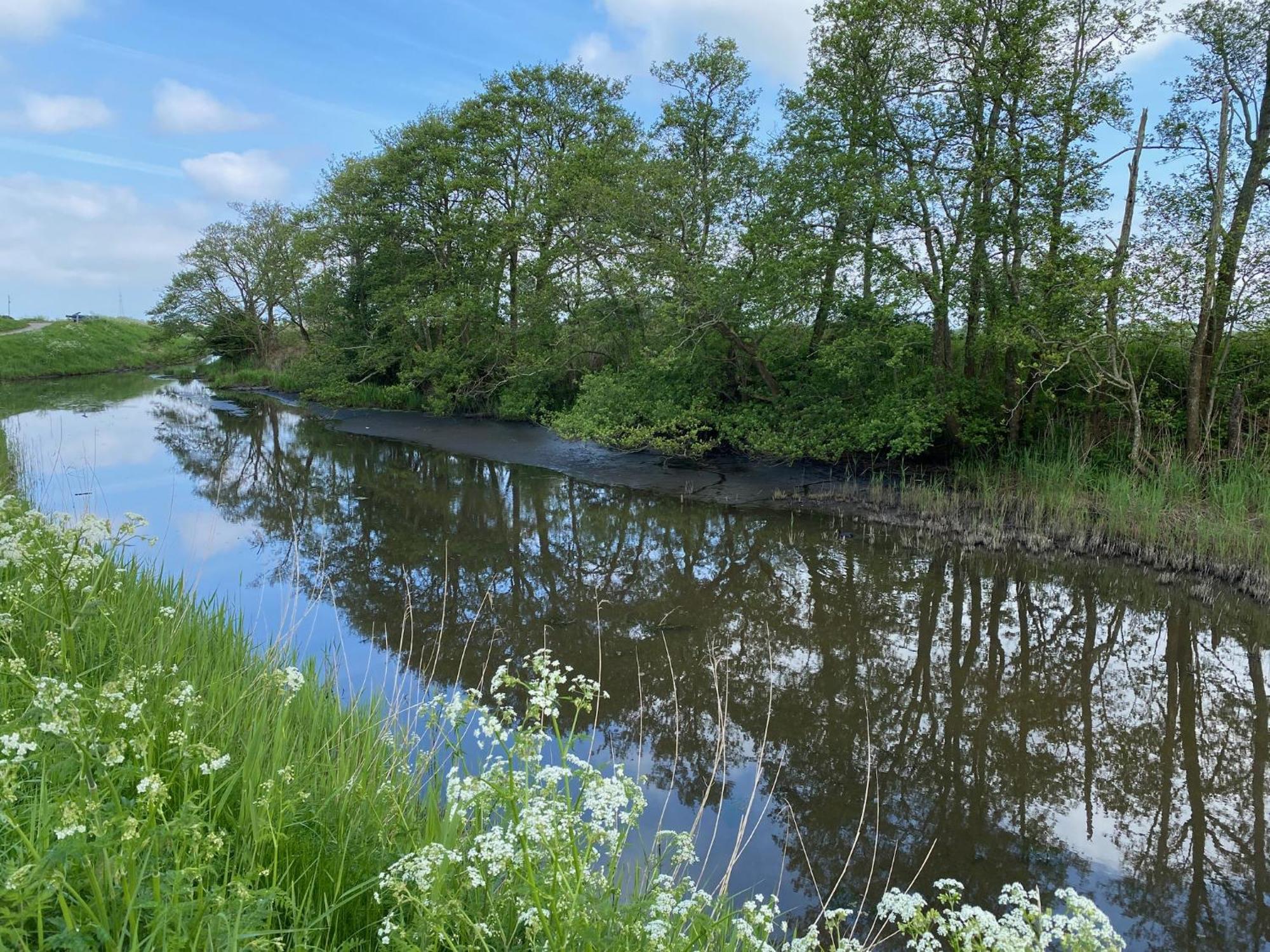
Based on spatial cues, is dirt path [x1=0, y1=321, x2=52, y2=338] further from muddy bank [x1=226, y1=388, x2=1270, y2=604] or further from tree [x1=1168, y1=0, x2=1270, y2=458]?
tree [x1=1168, y1=0, x2=1270, y2=458]

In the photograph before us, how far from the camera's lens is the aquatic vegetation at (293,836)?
169 centimetres

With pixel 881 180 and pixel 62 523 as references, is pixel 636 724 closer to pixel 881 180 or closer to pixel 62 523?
pixel 62 523

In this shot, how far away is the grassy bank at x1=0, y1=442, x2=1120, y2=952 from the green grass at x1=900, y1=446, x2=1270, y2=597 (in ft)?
22.7

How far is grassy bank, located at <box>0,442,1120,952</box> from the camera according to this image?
169cm

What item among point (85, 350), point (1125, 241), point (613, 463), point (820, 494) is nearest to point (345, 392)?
point (613, 463)

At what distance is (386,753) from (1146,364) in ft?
35.5

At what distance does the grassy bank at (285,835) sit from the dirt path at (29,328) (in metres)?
46.0

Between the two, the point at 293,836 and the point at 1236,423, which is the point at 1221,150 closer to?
the point at 1236,423

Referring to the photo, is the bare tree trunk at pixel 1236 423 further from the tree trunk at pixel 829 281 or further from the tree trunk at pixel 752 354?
the tree trunk at pixel 752 354

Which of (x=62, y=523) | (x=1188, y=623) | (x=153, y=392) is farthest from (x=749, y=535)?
(x=153, y=392)

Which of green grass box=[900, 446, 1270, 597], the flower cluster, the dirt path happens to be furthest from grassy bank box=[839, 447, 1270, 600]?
the dirt path

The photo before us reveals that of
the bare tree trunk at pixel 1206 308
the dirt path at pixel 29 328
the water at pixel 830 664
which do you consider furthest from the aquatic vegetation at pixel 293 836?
the dirt path at pixel 29 328

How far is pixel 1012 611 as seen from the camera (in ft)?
24.8

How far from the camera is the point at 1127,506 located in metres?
9.20
